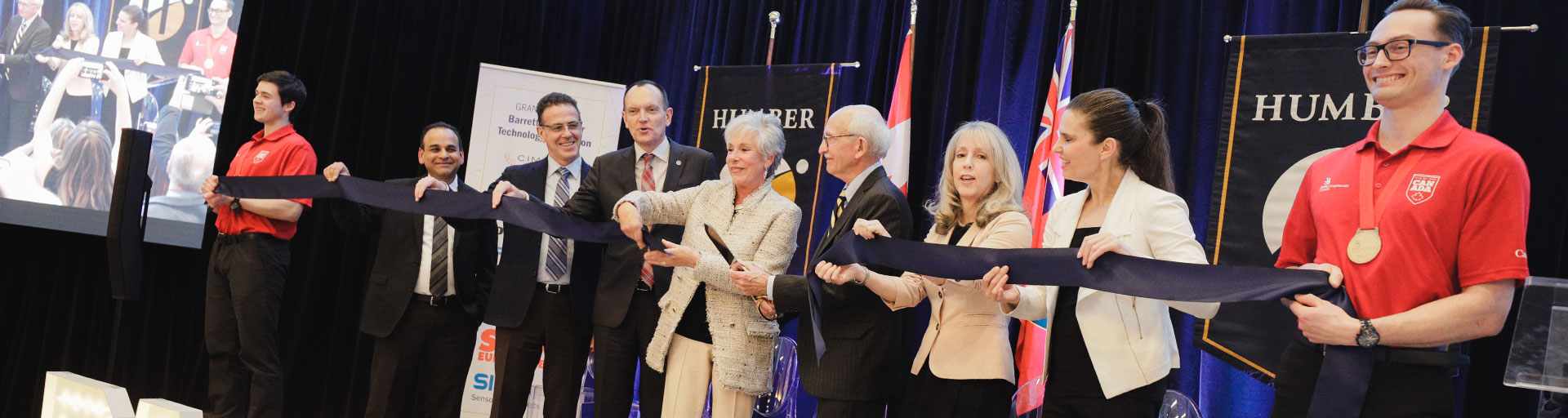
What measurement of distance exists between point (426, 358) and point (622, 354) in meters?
1.03

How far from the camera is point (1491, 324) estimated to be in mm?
1882

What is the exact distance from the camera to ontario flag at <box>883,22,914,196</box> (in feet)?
16.5

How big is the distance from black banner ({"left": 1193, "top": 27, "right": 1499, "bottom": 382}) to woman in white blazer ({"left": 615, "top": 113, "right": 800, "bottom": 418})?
186 cm

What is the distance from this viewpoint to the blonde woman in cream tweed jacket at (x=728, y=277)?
10.2ft

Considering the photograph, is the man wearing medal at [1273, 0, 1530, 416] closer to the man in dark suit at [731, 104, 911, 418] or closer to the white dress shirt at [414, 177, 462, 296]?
the man in dark suit at [731, 104, 911, 418]

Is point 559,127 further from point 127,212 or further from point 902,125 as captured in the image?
point 902,125

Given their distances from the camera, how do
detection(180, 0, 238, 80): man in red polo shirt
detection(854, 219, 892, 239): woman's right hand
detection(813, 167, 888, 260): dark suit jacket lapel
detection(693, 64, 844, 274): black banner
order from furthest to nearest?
detection(180, 0, 238, 80): man in red polo shirt, detection(693, 64, 844, 274): black banner, detection(813, 167, 888, 260): dark suit jacket lapel, detection(854, 219, 892, 239): woman's right hand

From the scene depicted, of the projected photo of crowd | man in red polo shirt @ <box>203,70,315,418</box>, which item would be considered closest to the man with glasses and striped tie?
man in red polo shirt @ <box>203,70,315,418</box>

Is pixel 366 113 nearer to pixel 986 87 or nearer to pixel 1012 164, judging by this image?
pixel 986 87

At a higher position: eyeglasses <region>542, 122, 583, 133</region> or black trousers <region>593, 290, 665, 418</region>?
eyeglasses <region>542, 122, 583, 133</region>

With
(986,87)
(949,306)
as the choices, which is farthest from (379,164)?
(949,306)

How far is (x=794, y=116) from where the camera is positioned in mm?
5367

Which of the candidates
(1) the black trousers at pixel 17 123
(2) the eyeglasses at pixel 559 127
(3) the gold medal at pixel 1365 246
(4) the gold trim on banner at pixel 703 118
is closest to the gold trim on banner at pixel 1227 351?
(3) the gold medal at pixel 1365 246

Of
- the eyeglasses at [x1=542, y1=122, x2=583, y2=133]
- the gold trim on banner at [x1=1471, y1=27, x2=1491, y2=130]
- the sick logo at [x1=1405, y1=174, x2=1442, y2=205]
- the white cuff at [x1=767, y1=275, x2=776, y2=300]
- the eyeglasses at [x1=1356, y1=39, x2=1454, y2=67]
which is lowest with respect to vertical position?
the white cuff at [x1=767, y1=275, x2=776, y2=300]
